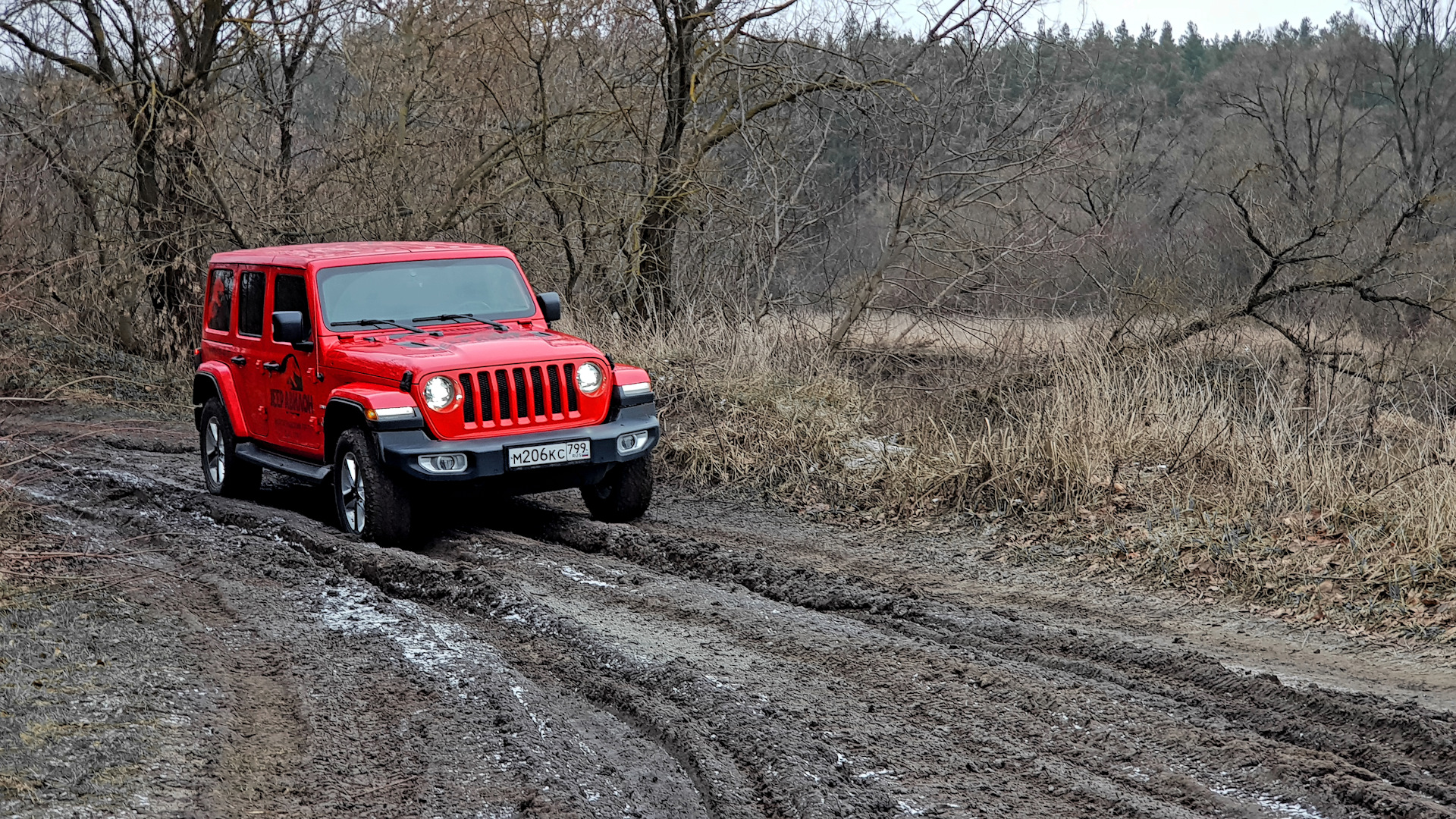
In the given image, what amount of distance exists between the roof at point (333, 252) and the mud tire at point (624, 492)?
1.92 m

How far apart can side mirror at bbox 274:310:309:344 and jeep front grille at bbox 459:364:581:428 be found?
1322 mm

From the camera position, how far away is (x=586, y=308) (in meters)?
15.3

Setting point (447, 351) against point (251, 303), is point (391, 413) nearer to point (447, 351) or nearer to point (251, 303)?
point (447, 351)

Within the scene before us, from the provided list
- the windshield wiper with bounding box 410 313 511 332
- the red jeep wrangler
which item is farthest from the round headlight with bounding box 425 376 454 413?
the windshield wiper with bounding box 410 313 511 332

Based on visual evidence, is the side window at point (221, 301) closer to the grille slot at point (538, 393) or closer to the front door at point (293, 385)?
the front door at point (293, 385)

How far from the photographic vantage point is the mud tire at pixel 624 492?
8281mm

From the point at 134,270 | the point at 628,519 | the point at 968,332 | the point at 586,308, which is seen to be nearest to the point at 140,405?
the point at 134,270

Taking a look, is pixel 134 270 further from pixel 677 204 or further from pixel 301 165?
pixel 677 204

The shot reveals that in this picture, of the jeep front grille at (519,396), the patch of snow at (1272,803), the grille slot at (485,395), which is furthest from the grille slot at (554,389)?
the patch of snow at (1272,803)

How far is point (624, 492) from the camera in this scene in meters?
8.30

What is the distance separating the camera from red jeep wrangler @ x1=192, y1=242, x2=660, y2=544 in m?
7.41

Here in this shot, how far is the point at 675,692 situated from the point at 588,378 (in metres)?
3.28

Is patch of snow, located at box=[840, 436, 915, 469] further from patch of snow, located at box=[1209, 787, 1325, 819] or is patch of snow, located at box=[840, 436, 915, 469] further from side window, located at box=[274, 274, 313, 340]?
patch of snow, located at box=[1209, 787, 1325, 819]

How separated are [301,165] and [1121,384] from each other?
39.0 ft
